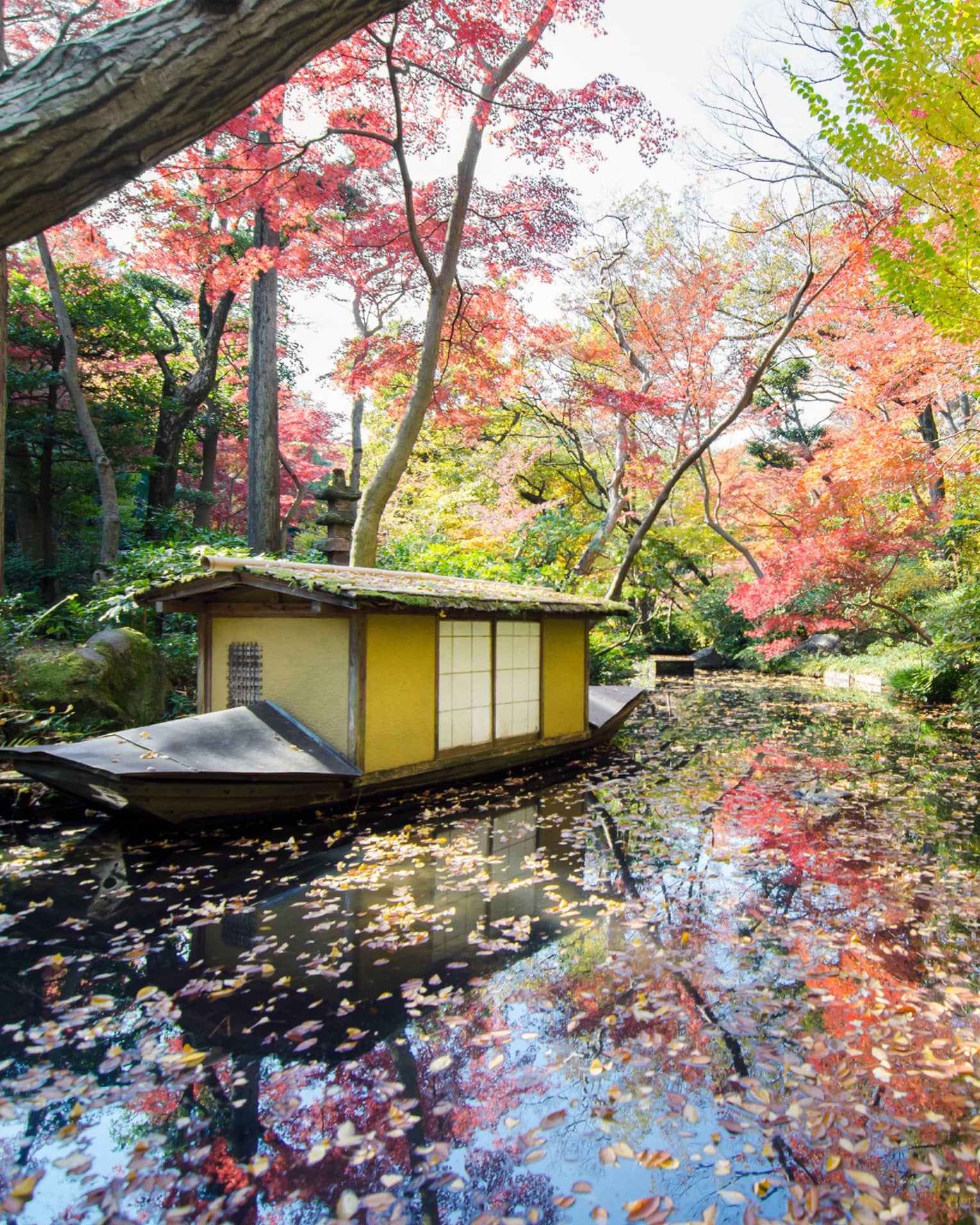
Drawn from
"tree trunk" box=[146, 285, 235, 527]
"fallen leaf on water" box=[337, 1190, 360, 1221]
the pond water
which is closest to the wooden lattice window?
the pond water

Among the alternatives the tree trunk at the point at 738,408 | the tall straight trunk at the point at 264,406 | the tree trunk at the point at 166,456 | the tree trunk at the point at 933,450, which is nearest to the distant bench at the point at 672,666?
the tree trunk at the point at 933,450

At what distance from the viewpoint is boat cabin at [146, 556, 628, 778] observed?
696cm

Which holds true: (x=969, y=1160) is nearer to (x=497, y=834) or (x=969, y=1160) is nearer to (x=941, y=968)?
(x=941, y=968)

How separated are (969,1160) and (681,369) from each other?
14.7 metres

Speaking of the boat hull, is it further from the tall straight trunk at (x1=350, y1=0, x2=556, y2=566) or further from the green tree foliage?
the green tree foliage

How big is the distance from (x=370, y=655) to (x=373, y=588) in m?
0.77

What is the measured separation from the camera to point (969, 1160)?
252cm

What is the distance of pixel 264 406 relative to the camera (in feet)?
44.0

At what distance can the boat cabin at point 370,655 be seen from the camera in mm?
6965

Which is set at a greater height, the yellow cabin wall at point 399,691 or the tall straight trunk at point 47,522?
the tall straight trunk at point 47,522

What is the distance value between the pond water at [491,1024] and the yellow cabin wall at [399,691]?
864 mm

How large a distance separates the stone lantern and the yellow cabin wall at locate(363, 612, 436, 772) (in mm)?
3300

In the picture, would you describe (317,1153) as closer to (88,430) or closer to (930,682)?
(88,430)

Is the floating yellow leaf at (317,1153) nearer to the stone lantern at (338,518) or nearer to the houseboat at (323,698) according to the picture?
the houseboat at (323,698)
